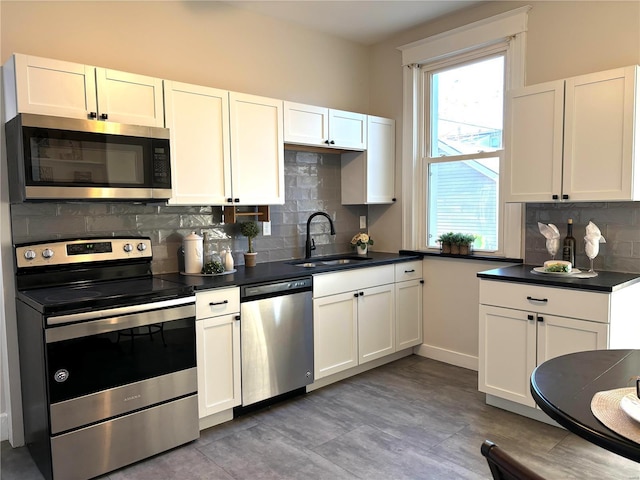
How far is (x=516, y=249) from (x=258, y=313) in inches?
77.8

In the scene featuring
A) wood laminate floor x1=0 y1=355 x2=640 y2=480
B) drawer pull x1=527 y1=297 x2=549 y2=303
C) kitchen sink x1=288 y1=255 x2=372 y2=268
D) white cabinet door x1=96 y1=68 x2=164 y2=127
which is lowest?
wood laminate floor x1=0 y1=355 x2=640 y2=480

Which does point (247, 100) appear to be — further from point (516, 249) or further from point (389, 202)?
point (516, 249)

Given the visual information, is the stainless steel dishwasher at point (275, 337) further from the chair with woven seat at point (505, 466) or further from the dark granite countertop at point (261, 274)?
the chair with woven seat at point (505, 466)

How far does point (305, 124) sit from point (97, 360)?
7.21ft

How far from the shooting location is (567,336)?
2.73 m

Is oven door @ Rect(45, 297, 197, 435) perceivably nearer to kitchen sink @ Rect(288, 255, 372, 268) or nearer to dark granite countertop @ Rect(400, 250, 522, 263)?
kitchen sink @ Rect(288, 255, 372, 268)

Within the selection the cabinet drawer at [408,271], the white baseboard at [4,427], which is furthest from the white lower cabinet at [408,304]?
the white baseboard at [4,427]

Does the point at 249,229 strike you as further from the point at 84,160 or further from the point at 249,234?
the point at 84,160

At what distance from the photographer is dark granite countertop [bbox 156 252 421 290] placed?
2.83 metres

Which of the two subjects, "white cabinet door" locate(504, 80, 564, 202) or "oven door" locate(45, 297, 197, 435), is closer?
"oven door" locate(45, 297, 197, 435)

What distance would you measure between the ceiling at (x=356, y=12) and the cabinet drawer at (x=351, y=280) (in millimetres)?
2012

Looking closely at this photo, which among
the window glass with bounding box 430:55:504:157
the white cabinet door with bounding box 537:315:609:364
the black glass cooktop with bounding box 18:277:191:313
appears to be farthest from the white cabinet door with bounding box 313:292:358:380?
the window glass with bounding box 430:55:504:157

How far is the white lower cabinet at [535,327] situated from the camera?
→ 2.62 m

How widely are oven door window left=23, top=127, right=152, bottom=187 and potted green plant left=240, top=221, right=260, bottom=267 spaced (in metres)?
0.92
